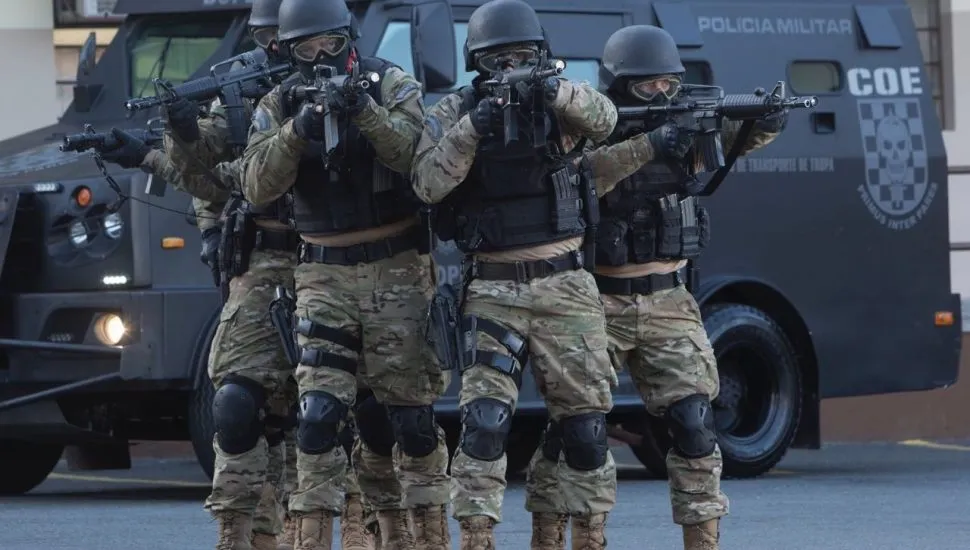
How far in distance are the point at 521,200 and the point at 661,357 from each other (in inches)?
30.4

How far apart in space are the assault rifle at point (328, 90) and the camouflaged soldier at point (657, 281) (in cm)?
92

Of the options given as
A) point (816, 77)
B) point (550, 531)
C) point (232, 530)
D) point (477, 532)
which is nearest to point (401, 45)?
point (816, 77)

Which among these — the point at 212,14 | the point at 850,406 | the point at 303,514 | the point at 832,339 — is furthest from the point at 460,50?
the point at 850,406

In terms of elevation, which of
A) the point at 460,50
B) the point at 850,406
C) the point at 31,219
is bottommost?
the point at 850,406

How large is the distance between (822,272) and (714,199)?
78 centimetres

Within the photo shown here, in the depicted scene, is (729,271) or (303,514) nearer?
(303,514)

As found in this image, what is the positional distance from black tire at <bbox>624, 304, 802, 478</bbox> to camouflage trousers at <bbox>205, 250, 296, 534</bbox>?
3.71 m

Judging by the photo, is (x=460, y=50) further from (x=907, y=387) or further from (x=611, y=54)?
(x=907, y=387)

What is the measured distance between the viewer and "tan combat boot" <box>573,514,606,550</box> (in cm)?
705

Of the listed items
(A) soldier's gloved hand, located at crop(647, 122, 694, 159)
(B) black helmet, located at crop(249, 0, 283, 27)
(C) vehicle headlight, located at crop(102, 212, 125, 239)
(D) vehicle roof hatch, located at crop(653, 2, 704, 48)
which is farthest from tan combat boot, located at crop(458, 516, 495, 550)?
(D) vehicle roof hatch, located at crop(653, 2, 704, 48)

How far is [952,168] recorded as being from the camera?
14.4m

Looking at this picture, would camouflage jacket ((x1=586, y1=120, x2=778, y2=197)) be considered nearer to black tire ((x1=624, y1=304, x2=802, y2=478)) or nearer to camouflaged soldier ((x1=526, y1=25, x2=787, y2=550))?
camouflaged soldier ((x1=526, y1=25, x2=787, y2=550))

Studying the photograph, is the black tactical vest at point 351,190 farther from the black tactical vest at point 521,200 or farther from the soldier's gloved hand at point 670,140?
the soldier's gloved hand at point 670,140

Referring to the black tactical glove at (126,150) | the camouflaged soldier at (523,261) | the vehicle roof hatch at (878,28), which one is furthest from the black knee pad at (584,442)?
the vehicle roof hatch at (878,28)
